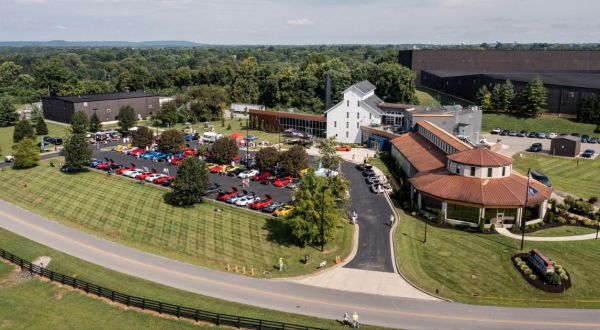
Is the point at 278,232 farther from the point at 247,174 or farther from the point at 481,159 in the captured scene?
the point at 481,159

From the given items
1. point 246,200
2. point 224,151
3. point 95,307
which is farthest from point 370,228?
point 224,151

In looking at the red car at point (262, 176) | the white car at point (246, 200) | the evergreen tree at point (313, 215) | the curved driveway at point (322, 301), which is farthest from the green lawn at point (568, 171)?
the white car at point (246, 200)

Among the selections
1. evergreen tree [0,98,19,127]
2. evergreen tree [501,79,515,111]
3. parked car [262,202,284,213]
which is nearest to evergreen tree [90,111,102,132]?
evergreen tree [0,98,19,127]

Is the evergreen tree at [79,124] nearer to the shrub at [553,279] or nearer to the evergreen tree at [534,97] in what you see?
the shrub at [553,279]

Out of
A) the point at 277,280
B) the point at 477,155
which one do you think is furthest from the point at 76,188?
the point at 477,155

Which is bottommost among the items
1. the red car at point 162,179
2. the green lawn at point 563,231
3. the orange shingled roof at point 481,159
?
the green lawn at point 563,231

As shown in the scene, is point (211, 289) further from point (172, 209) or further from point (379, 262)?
point (172, 209)

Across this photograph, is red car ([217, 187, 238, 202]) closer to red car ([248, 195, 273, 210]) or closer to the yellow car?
red car ([248, 195, 273, 210])
